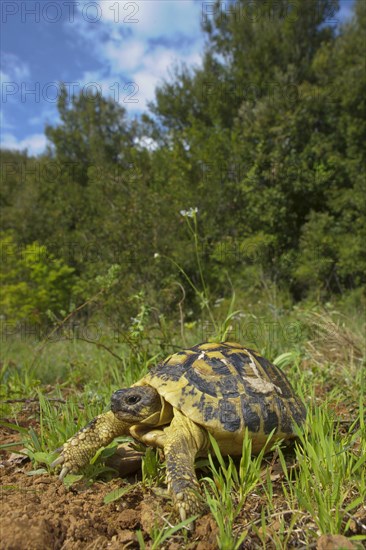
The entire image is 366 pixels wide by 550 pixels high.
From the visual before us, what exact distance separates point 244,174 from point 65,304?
26.3 ft

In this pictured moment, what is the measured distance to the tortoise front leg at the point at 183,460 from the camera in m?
1.42

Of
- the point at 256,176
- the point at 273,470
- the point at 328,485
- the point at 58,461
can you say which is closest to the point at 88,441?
the point at 58,461

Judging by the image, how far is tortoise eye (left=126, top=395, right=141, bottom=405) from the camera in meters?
1.75

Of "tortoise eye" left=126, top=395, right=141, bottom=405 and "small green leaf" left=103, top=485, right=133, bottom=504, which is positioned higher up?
"tortoise eye" left=126, top=395, right=141, bottom=405

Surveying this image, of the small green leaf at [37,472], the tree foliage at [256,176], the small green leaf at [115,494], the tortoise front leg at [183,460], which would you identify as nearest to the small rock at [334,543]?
the tortoise front leg at [183,460]

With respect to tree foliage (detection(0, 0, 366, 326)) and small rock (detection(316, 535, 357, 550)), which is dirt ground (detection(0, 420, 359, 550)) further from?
tree foliage (detection(0, 0, 366, 326))

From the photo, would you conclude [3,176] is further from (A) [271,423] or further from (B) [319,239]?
(A) [271,423]

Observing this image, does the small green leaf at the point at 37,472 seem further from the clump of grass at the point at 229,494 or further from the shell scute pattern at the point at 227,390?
the clump of grass at the point at 229,494

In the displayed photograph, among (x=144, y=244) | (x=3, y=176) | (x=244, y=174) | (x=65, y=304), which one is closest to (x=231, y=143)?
(x=244, y=174)

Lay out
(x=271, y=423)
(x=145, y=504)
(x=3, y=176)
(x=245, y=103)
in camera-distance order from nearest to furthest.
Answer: (x=145, y=504), (x=271, y=423), (x=245, y=103), (x=3, y=176)

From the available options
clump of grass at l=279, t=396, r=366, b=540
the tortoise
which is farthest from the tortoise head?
clump of grass at l=279, t=396, r=366, b=540

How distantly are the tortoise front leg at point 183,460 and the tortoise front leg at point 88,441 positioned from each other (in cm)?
25

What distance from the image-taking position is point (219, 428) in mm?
1667

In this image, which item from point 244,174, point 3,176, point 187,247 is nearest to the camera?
point 187,247
